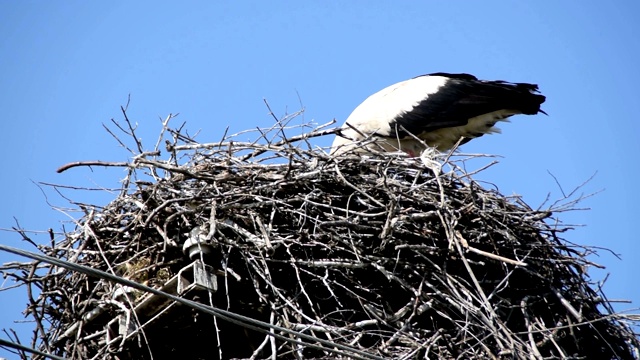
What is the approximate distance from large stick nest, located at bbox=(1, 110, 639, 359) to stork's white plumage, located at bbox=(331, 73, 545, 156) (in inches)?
68.3

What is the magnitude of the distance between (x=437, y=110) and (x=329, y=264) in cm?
269

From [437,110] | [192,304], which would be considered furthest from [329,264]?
[437,110]

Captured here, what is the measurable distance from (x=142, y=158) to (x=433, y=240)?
5.90ft

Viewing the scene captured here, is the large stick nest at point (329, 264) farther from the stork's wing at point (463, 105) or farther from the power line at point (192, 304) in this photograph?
the stork's wing at point (463, 105)

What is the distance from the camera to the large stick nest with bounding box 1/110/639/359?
4949mm

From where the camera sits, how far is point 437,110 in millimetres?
7309

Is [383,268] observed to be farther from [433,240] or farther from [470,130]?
[470,130]

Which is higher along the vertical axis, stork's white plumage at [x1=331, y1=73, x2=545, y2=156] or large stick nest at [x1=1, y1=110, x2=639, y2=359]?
stork's white plumage at [x1=331, y1=73, x2=545, y2=156]

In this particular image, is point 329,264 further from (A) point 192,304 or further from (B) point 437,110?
(B) point 437,110

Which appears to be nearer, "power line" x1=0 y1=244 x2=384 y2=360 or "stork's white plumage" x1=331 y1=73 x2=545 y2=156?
"power line" x1=0 y1=244 x2=384 y2=360

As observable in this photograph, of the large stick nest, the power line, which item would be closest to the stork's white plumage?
the large stick nest

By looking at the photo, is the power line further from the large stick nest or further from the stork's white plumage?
the stork's white plumage

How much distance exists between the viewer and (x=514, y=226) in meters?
5.46

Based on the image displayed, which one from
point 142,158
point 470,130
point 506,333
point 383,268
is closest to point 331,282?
point 383,268
